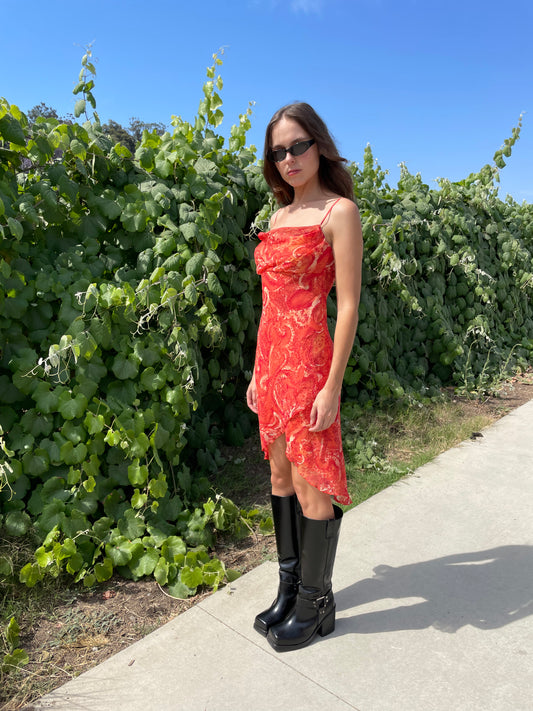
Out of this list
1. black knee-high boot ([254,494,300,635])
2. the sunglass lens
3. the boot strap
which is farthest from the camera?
black knee-high boot ([254,494,300,635])

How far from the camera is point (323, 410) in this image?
175 centimetres

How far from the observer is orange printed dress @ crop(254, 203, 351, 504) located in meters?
1.80

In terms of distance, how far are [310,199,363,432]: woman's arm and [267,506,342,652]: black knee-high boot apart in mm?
415

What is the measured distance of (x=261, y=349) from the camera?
1.96 meters

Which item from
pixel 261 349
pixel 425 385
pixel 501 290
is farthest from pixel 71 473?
pixel 501 290

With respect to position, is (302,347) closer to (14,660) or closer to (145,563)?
(145,563)

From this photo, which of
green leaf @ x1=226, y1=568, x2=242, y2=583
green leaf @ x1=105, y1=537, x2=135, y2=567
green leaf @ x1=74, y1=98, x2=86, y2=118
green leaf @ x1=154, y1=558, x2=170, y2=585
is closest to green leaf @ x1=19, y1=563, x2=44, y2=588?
green leaf @ x1=105, y1=537, x2=135, y2=567

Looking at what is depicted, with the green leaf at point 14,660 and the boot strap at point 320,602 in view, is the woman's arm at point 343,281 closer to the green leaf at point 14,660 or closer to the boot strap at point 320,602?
the boot strap at point 320,602

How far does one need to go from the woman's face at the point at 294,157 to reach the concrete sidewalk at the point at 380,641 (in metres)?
1.53

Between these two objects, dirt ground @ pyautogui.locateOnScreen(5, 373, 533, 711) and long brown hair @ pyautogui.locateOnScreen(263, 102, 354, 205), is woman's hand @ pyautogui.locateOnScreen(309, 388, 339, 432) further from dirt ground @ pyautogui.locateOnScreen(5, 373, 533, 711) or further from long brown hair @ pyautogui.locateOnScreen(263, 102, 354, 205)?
dirt ground @ pyautogui.locateOnScreen(5, 373, 533, 711)

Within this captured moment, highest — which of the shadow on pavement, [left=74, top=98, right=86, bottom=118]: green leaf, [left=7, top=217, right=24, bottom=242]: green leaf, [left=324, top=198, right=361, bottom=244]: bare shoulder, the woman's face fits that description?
[left=74, top=98, right=86, bottom=118]: green leaf

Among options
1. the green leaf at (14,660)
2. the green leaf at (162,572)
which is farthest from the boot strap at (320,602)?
the green leaf at (14,660)

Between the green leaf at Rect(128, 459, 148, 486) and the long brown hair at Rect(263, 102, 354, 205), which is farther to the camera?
the green leaf at Rect(128, 459, 148, 486)

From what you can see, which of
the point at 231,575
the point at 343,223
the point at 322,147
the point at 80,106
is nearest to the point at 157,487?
the point at 231,575
